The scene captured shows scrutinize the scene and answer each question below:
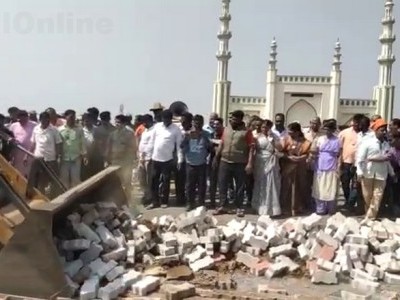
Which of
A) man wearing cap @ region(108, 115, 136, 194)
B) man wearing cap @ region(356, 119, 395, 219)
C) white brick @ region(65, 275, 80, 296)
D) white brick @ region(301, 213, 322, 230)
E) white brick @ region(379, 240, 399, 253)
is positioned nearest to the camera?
white brick @ region(65, 275, 80, 296)

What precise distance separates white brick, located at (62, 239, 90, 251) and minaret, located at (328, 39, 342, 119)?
4093cm

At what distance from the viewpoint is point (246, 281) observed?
19.5 feet

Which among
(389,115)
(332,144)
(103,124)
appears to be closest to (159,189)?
(103,124)

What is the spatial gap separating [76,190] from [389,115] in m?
43.2

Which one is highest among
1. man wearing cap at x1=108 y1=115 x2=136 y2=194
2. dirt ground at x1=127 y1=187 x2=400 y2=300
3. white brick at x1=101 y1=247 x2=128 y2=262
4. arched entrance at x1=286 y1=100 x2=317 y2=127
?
arched entrance at x1=286 y1=100 x2=317 y2=127

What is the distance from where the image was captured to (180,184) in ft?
31.3

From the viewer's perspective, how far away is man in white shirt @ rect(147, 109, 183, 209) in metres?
9.11

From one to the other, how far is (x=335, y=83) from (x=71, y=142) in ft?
128

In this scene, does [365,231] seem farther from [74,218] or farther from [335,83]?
[335,83]

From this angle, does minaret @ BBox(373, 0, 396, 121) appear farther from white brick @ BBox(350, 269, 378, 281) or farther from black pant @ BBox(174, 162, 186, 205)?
white brick @ BBox(350, 269, 378, 281)

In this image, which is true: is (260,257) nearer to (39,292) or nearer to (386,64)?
(39,292)

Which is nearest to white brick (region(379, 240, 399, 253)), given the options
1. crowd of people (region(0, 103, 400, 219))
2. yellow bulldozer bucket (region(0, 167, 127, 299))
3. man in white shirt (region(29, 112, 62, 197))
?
crowd of people (region(0, 103, 400, 219))

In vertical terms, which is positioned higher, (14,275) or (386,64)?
(386,64)

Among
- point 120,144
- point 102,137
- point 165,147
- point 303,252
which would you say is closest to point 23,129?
point 102,137
